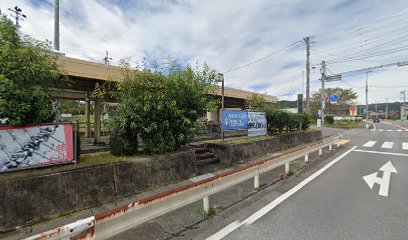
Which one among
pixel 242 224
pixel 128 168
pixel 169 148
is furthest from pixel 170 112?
pixel 242 224

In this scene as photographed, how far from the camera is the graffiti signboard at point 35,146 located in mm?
4434

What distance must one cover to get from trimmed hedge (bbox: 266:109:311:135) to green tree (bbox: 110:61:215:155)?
7.59 m

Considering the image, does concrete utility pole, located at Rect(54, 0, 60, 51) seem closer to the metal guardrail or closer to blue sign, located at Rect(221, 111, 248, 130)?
blue sign, located at Rect(221, 111, 248, 130)

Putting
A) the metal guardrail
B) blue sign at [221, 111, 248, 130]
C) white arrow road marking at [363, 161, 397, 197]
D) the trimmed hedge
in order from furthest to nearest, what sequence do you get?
1. the trimmed hedge
2. blue sign at [221, 111, 248, 130]
3. white arrow road marking at [363, 161, 397, 197]
4. the metal guardrail

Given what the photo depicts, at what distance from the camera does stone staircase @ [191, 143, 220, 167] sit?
28.4ft

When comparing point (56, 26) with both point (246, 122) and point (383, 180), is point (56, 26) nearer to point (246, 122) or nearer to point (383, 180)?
point (246, 122)

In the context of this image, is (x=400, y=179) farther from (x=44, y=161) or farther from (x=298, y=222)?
(x=44, y=161)

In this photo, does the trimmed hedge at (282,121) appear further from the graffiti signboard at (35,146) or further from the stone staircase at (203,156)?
the graffiti signboard at (35,146)

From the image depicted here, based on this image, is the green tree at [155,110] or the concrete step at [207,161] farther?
the concrete step at [207,161]

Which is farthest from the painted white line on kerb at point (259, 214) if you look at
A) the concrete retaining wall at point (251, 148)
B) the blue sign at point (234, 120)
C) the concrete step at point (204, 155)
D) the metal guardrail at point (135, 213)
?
the blue sign at point (234, 120)

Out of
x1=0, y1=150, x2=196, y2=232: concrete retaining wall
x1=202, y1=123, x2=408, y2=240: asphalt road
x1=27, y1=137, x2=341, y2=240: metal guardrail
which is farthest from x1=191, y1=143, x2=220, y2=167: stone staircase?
x1=27, y1=137, x2=341, y2=240: metal guardrail

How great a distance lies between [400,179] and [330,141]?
6500mm

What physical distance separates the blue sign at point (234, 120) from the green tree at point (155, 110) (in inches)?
118

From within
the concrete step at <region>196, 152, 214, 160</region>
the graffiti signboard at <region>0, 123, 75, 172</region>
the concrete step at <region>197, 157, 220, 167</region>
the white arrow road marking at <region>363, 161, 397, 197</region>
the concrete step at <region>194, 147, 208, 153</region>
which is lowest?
the white arrow road marking at <region>363, 161, 397, 197</region>
